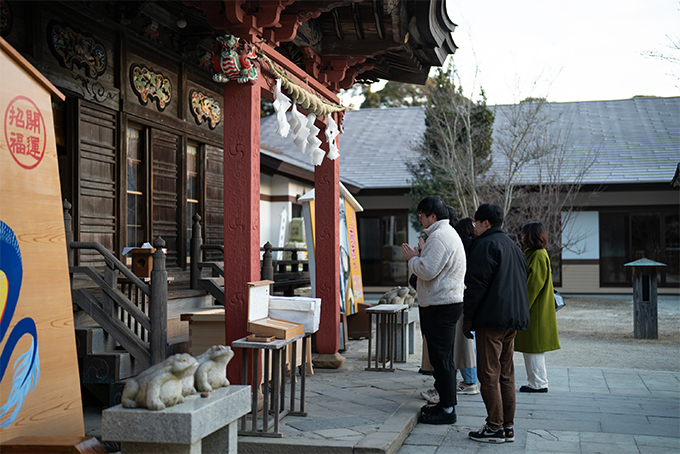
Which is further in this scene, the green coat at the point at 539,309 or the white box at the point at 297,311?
the green coat at the point at 539,309

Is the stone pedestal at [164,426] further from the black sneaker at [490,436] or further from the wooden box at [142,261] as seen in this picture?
the wooden box at [142,261]

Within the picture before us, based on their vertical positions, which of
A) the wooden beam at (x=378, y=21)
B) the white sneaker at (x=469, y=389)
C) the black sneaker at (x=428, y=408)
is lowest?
the white sneaker at (x=469, y=389)

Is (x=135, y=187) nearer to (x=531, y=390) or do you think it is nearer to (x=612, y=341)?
(x=531, y=390)

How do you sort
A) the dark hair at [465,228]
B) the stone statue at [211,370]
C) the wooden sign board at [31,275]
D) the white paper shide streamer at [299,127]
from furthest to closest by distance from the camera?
the dark hair at [465,228] < the white paper shide streamer at [299,127] < the stone statue at [211,370] < the wooden sign board at [31,275]

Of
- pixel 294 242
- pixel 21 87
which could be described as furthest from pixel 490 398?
pixel 294 242

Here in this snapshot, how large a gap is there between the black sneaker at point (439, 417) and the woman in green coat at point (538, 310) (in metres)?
1.65

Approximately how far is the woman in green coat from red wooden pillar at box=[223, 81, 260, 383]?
3.07 metres

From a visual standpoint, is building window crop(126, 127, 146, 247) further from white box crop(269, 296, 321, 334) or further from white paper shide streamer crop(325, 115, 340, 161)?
white box crop(269, 296, 321, 334)

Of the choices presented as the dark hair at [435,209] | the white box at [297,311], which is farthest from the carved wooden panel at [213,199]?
the dark hair at [435,209]

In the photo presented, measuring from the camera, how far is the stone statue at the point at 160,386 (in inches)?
125

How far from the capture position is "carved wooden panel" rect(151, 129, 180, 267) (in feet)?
26.8

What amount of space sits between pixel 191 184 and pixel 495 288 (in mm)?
5554

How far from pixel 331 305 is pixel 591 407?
124 inches

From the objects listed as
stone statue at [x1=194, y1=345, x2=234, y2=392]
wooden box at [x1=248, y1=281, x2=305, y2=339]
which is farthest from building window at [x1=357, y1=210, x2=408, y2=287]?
stone statue at [x1=194, y1=345, x2=234, y2=392]
